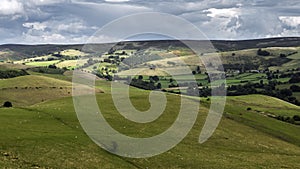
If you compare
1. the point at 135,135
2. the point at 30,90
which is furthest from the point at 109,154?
the point at 30,90

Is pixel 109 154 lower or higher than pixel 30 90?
higher

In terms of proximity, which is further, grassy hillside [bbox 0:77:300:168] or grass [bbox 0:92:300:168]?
grassy hillside [bbox 0:77:300:168]

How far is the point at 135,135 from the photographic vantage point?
225 feet

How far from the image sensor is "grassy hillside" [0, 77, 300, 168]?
1984 inches

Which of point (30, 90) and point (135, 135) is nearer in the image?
point (135, 135)

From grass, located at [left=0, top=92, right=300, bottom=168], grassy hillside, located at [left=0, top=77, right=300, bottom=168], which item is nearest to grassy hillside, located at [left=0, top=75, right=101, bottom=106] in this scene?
grassy hillside, located at [left=0, top=77, right=300, bottom=168]

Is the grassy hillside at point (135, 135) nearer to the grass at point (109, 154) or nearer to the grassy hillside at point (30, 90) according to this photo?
the grass at point (109, 154)

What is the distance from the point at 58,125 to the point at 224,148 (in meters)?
29.2

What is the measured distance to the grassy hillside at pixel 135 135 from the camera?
5041 cm

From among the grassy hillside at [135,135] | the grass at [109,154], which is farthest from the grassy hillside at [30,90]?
the grass at [109,154]

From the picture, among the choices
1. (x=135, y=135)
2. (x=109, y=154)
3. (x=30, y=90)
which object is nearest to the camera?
(x=109, y=154)

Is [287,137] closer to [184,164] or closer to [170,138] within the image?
[170,138]

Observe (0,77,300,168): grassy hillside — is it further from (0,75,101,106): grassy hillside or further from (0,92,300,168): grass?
(0,75,101,106): grassy hillside

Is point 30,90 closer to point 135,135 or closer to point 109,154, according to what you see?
point 135,135
